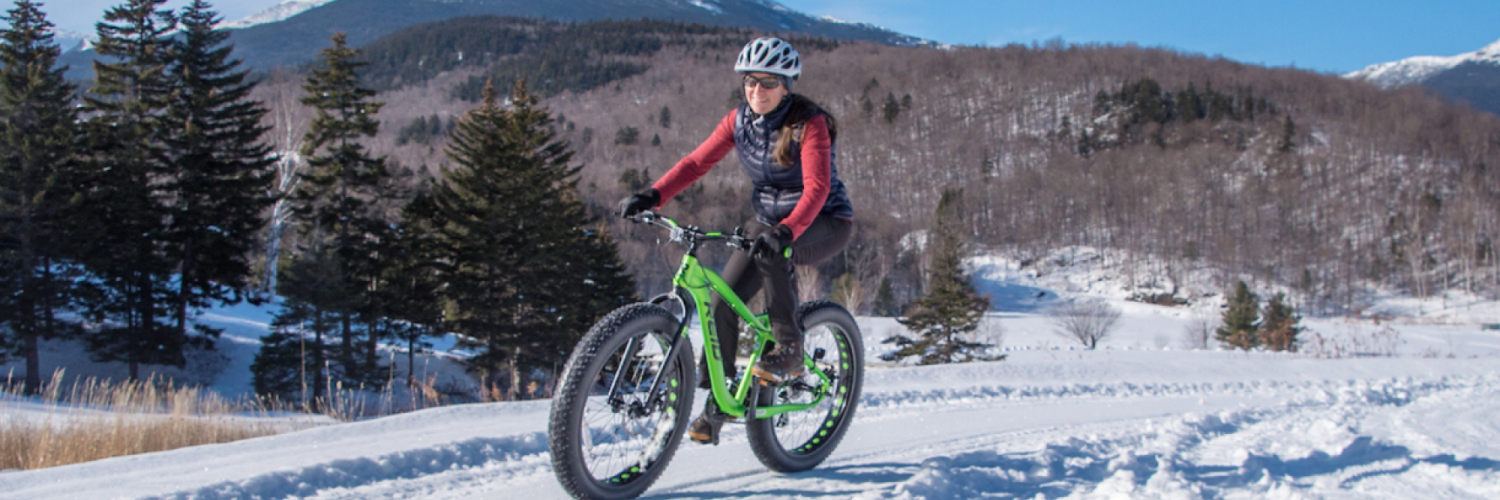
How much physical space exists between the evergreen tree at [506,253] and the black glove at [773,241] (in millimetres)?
26107

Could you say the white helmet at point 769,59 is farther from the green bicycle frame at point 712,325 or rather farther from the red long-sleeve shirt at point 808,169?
the green bicycle frame at point 712,325

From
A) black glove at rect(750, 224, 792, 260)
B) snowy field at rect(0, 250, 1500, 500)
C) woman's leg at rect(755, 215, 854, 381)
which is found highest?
black glove at rect(750, 224, 792, 260)

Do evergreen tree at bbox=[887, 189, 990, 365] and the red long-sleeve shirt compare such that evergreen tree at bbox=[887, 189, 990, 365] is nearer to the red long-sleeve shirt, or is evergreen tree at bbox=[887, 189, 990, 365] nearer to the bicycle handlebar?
the red long-sleeve shirt

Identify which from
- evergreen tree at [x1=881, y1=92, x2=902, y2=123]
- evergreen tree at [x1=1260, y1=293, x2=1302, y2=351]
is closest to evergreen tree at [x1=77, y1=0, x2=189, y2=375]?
evergreen tree at [x1=1260, y1=293, x2=1302, y2=351]

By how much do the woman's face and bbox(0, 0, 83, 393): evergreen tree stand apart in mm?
30772

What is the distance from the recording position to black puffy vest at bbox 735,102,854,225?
323 cm

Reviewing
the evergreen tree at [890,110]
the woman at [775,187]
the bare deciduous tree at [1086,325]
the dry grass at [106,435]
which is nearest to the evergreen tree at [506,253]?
the dry grass at [106,435]

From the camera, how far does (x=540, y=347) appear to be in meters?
28.6

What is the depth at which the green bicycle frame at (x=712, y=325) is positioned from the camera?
2949 millimetres

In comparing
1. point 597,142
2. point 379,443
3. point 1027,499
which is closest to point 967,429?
point 1027,499

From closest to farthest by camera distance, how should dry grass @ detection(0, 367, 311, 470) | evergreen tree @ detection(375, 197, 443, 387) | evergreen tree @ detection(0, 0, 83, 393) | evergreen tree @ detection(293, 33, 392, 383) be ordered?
dry grass @ detection(0, 367, 311, 470), evergreen tree @ detection(0, 0, 83, 393), evergreen tree @ detection(293, 33, 392, 383), evergreen tree @ detection(375, 197, 443, 387)

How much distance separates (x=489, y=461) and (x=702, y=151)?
5.90 feet

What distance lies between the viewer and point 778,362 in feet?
10.6

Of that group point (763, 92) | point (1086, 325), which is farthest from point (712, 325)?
point (1086, 325)
